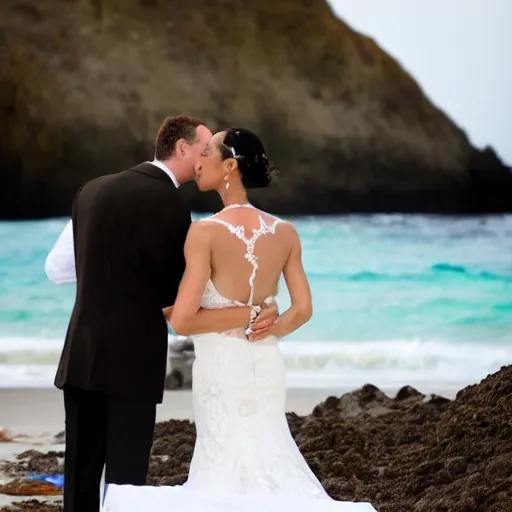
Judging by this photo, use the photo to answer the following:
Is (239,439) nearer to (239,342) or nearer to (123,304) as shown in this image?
(239,342)

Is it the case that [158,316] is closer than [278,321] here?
No

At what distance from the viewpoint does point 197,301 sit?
2504mm

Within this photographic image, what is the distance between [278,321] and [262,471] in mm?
380

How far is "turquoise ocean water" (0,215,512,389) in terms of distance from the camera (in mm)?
6840

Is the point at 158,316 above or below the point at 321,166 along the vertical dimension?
below

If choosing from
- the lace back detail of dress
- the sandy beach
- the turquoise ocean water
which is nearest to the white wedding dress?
the lace back detail of dress

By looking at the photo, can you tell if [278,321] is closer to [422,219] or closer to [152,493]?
[152,493]

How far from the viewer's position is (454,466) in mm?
3969

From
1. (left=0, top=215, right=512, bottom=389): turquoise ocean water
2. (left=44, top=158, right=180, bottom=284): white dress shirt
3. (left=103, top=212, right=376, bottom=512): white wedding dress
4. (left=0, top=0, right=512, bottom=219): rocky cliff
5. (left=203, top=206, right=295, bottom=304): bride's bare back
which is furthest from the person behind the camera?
(left=0, top=0, right=512, bottom=219): rocky cliff

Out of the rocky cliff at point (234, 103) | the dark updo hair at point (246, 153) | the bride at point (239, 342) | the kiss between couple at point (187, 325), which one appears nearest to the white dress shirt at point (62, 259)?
the kiss between couple at point (187, 325)

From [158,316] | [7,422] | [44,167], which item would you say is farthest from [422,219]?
[158,316]

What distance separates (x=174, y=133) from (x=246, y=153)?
32 cm

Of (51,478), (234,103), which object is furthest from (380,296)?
(51,478)

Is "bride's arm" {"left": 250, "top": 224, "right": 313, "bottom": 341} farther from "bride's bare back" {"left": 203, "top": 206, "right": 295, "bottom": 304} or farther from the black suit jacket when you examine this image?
the black suit jacket
